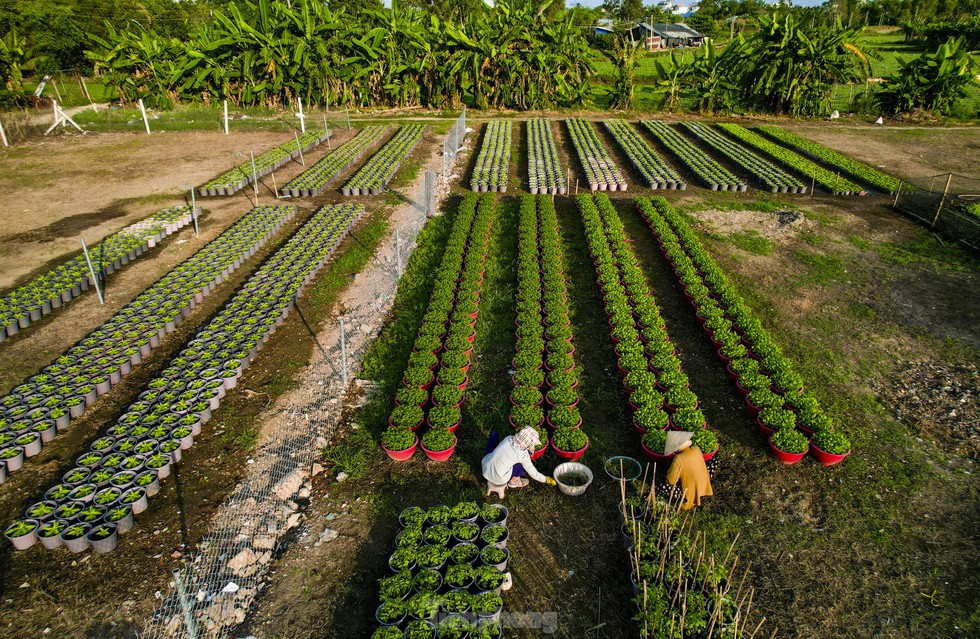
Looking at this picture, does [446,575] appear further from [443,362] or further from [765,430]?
[765,430]

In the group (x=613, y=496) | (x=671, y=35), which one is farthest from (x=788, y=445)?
(x=671, y=35)

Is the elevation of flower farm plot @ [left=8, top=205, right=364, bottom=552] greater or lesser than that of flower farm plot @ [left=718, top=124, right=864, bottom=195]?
lesser

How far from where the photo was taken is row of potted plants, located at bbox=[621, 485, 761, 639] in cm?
708

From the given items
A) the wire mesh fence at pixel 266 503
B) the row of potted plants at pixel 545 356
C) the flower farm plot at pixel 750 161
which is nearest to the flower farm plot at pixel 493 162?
the row of potted plants at pixel 545 356

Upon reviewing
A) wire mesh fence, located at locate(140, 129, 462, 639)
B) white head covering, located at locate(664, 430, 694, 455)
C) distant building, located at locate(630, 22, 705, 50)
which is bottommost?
wire mesh fence, located at locate(140, 129, 462, 639)

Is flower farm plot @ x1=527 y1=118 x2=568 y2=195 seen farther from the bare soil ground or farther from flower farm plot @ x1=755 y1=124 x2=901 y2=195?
flower farm plot @ x1=755 y1=124 x2=901 y2=195

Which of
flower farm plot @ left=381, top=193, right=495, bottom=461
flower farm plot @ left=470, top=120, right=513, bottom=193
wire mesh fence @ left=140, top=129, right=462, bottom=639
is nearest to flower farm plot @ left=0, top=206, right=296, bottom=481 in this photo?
wire mesh fence @ left=140, top=129, right=462, bottom=639

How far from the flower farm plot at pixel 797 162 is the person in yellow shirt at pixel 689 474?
836 inches

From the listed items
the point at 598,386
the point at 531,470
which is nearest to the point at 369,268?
the point at 598,386

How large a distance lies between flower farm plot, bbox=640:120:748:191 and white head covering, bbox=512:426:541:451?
2049 centimetres

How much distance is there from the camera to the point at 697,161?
94.5ft

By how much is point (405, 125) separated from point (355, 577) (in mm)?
35483

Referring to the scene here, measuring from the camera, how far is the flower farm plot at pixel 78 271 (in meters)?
14.8

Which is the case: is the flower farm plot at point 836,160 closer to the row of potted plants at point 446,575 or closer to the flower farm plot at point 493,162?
the flower farm plot at point 493,162
